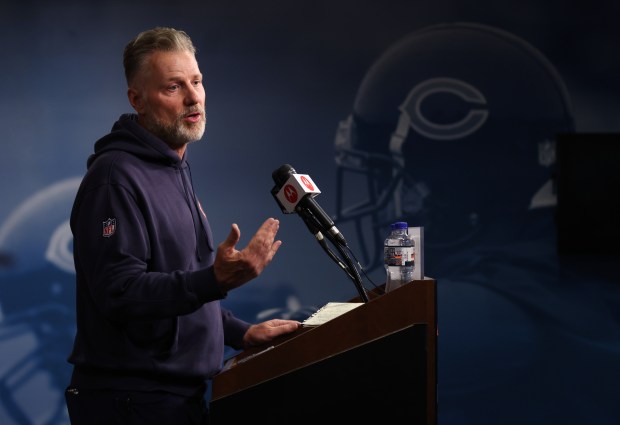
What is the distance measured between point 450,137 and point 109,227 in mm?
2567

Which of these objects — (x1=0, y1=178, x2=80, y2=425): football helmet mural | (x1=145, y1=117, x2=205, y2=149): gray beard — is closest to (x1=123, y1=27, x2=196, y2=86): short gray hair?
(x1=145, y1=117, x2=205, y2=149): gray beard

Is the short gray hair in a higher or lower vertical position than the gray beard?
higher

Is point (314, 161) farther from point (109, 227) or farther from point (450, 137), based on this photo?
point (109, 227)

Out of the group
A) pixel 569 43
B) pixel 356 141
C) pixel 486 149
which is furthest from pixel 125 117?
pixel 569 43

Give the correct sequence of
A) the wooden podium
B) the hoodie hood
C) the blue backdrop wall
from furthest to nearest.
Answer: the blue backdrop wall < the hoodie hood < the wooden podium

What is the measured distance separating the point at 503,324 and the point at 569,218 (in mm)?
613

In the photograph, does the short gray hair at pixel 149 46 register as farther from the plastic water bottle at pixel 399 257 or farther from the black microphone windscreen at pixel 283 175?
the plastic water bottle at pixel 399 257

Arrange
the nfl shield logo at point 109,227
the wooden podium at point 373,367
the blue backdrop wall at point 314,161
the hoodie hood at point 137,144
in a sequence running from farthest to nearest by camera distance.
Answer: the blue backdrop wall at point 314,161, the hoodie hood at point 137,144, the nfl shield logo at point 109,227, the wooden podium at point 373,367

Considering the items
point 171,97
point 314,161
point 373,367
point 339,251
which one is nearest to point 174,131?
point 171,97

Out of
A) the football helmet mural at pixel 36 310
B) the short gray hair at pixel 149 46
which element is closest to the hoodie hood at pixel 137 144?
the short gray hair at pixel 149 46

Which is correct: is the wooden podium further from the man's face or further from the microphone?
the man's face

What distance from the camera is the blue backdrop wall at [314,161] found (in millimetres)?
3551

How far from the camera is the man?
1276 mm

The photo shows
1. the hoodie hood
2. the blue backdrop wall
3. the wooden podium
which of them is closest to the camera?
the wooden podium
